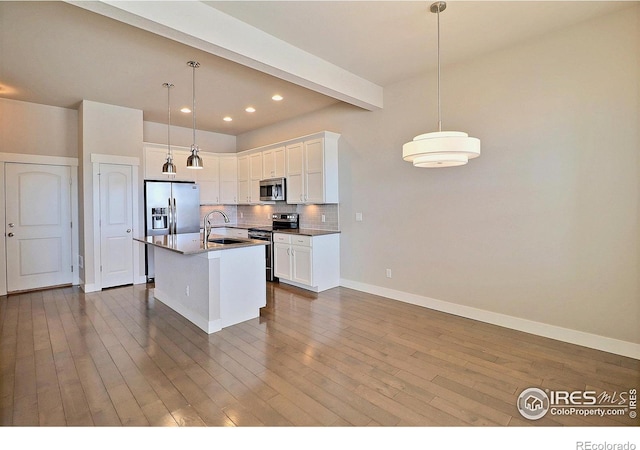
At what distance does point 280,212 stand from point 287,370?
4.12 metres

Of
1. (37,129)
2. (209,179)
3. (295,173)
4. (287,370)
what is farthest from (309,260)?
(37,129)

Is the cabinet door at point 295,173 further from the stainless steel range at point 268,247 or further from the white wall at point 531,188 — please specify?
the white wall at point 531,188

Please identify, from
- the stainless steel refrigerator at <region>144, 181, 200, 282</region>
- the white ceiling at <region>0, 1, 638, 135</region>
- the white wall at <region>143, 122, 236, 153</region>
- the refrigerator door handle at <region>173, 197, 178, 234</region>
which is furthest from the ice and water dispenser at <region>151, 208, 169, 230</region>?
the white ceiling at <region>0, 1, 638, 135</region>

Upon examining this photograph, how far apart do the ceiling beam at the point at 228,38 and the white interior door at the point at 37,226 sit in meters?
4.09

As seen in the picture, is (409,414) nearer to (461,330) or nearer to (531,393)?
(531,393)

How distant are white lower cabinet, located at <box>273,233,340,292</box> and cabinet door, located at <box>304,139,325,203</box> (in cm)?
69

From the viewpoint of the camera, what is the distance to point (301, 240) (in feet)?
16.5

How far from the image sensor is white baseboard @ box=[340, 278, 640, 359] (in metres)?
2.87

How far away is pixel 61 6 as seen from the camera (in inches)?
106

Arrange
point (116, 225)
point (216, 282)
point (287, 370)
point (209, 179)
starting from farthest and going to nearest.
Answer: point (209, 179) → point (116, 225) → point (216, 282) → point (287, 370)

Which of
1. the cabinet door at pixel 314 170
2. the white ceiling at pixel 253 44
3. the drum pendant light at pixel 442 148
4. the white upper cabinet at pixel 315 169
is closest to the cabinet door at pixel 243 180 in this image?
the white upper cabinet at pixel 315 169

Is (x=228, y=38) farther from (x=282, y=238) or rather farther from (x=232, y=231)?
(x=232, y=231)

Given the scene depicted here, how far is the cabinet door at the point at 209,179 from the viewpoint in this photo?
6629 mm

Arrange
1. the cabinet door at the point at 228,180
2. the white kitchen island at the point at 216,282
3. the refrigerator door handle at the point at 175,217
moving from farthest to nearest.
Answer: the cabinet door at the point at 228,180 → the refrigerator door handle at the point at 175,217 → the white kitchen island at the point at 216,282
